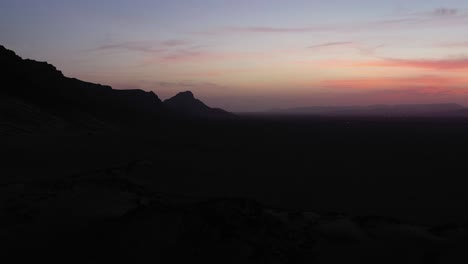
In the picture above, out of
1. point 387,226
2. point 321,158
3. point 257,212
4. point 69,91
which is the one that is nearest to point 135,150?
point 321,158

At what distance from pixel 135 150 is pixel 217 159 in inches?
373

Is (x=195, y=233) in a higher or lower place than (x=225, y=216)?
lower

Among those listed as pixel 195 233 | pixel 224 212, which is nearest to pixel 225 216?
pixel 224 212

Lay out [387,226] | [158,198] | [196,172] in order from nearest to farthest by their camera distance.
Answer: [387,226], [158,198], [196,172]

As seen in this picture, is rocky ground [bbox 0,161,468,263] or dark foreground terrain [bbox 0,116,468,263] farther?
dark foreground terrain [bbox 0,116,468,263]

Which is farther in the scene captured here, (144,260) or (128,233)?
(128,233)

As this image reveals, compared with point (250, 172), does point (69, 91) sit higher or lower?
higher

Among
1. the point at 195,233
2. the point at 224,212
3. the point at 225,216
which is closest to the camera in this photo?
the point at 195,233

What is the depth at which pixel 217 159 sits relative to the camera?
34219mm

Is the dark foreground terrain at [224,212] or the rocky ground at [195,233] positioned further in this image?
the dark foreground terrain at [224,212]

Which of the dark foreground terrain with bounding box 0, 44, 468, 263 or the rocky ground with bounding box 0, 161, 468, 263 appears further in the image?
the dark foreground terrain with bounding box 0, 44, 468, 263

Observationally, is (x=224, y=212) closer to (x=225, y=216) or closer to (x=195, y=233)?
(x=225, y=216)

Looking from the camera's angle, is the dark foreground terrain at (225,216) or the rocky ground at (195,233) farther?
the dark foreground terrain at (225,216)

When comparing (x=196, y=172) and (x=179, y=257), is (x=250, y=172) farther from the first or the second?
(x=179, y=257)
